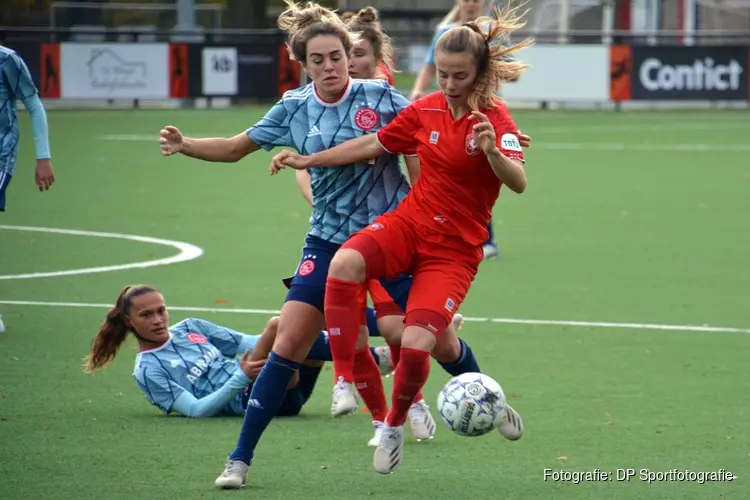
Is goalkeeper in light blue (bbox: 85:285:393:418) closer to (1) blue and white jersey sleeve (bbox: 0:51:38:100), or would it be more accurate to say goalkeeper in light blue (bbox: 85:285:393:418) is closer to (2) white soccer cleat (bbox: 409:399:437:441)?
(2) white soccer cleat (bbox: 409:399:437:441)

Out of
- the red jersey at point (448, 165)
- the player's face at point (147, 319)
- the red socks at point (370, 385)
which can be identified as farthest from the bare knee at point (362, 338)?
the player's face at point (147, 319)

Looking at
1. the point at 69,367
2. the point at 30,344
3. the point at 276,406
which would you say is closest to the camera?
the point at 276,406

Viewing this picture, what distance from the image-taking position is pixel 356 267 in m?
5.80

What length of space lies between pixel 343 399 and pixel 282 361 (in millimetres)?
986

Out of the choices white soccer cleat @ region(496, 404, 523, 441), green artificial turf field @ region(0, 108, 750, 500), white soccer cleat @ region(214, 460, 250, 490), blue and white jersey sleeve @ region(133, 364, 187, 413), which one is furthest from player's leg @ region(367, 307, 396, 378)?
white soccer cleat @ region(214, 460, 250, 490)

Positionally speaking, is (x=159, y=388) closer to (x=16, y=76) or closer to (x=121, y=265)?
(x=16, y=76)

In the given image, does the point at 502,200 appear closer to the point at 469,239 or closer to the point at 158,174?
the point at 158,174

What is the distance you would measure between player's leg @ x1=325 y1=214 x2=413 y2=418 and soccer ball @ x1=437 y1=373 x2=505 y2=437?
0.50m

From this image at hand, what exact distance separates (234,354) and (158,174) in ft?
42.3

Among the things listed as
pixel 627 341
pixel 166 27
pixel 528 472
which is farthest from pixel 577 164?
pixel 166 27

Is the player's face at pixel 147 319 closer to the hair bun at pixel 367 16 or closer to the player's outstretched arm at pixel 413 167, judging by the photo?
the player's outstretched arm at pixel 413 167

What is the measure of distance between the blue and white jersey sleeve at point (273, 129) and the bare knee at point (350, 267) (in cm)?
85

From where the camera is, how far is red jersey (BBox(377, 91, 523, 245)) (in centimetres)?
592

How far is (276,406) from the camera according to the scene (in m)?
5.98
